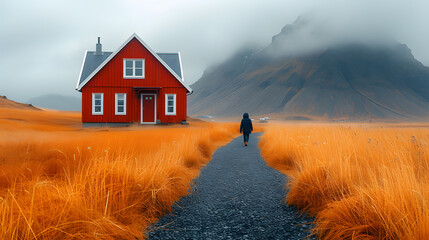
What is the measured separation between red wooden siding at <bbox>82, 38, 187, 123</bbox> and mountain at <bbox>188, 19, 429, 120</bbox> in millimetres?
101815

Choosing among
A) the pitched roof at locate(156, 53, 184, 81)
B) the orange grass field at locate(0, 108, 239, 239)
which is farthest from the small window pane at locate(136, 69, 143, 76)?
the orange grass field at locate(0, 108, 239, 239)

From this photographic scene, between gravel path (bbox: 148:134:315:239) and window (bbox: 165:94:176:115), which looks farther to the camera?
Result: window (bbox: 165:94:176:115)

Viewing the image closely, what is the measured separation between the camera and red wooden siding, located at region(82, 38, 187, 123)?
2375cm

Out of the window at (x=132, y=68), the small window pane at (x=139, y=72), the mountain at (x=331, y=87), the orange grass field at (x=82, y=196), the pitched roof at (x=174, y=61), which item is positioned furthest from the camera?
the mountain at (x=331, y=87)

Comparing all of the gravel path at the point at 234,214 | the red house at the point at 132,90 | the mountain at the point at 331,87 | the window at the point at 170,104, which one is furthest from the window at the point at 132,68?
the mountain at the point at 331,87

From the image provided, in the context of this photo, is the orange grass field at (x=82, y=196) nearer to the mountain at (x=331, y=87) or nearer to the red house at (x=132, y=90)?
the red house at (x=132, y=90)

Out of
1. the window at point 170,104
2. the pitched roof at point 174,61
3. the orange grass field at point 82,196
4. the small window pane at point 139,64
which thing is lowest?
the orange grass field at point 82,196

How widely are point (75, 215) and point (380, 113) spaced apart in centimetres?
14097

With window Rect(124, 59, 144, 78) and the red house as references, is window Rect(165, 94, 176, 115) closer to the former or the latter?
the red house

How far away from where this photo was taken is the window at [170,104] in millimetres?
24812

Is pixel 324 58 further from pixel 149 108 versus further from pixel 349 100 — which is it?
pixel 149 108

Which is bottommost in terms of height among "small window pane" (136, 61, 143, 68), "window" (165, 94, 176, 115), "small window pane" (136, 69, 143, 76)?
"window" (165, 94, 176, 115)

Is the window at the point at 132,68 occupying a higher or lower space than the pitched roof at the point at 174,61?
lower

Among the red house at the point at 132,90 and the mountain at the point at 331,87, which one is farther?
the mountain at the point at 331,87
